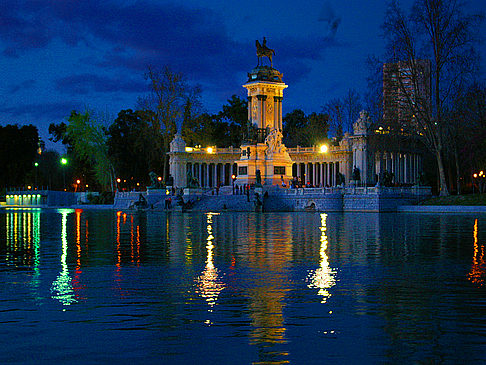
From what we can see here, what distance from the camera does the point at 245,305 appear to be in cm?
1142

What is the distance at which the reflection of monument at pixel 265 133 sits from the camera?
8706cm

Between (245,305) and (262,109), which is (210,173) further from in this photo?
(245,305)

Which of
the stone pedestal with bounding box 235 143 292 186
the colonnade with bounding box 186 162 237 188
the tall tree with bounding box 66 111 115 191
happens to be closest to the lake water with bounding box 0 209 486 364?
the stone pedestal with bounding box 235 143 292 186

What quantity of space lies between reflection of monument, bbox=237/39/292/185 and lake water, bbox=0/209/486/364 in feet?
216

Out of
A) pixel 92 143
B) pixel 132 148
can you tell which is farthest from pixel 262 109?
pixel 92 143

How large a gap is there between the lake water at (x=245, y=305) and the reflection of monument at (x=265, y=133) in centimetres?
6571

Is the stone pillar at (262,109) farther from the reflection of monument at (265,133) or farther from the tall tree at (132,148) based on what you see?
the tall tree at (132,148)

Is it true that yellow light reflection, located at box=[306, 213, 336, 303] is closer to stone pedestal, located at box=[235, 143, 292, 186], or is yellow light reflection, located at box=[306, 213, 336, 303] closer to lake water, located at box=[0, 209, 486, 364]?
lake water, located at box=[0, 209, 486, 364]

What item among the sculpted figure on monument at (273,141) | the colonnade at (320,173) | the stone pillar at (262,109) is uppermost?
the stone pillar at (262,109)

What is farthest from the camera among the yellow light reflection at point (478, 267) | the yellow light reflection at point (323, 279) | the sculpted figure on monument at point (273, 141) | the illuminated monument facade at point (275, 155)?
the sculpted figure on monument at point (273, 141)

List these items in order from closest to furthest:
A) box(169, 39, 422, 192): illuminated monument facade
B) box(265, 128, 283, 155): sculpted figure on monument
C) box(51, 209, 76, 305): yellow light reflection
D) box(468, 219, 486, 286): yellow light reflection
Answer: box(51, 209, 76, 305): yellow light reflection, box(468, 219, 486, 286): yellow light reflection, box(169, 39, 422, 192): illuminated monument facade, box(265, 128, 283, 155): sculpted figure on monument

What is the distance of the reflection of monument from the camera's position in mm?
87062

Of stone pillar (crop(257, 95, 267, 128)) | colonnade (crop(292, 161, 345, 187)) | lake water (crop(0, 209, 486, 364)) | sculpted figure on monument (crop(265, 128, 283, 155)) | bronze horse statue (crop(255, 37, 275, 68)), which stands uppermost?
bronze horse statue (crop(255, 37, 275, 68))

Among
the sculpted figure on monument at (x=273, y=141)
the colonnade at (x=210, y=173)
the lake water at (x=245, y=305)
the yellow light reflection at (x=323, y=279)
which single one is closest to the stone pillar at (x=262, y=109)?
the sculpted figure on monument at (x=273, y=141)
